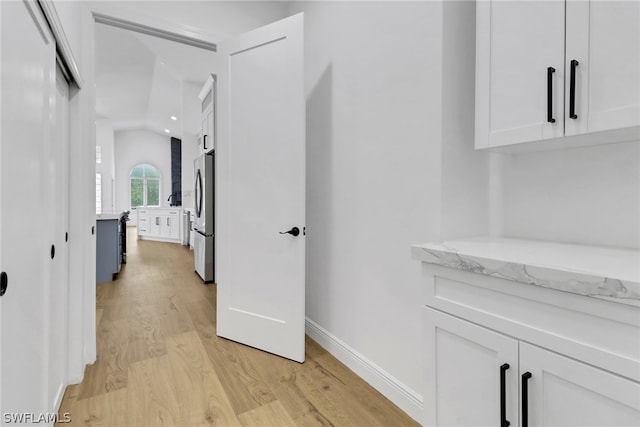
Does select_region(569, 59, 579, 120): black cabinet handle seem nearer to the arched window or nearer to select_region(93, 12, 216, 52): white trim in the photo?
select_region(93, 12, 216, 52): white trim

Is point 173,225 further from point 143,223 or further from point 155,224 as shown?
point 143,223

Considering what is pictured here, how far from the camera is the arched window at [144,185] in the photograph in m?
11.5

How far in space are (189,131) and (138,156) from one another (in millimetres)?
6023

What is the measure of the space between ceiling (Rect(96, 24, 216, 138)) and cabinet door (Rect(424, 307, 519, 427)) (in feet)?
15.2

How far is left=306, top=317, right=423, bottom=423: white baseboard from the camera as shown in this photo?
1543mm

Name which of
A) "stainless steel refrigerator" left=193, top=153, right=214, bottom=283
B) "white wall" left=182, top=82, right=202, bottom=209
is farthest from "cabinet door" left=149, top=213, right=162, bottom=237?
"stainless steel refrigerator" left=193, top=153, right=214, bottom=283

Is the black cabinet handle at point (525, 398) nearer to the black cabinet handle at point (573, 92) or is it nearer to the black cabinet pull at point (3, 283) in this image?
the black cabinet handle at point (573, 92)

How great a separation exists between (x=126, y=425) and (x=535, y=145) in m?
2.16

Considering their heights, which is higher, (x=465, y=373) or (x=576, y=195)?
(x=576, y=195)

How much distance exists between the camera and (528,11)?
116 centimetres

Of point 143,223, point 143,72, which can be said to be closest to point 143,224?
point 143,223

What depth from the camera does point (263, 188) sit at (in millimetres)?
2205

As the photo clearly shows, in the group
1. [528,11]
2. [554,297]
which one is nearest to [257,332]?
[554,297]

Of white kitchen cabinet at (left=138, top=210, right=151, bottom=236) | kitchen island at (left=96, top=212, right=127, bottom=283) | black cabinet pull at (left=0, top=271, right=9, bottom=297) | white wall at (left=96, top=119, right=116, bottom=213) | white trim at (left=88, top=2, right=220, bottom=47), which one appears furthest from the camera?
white wall at (left=96, top=119, right=116, bottom=213)
